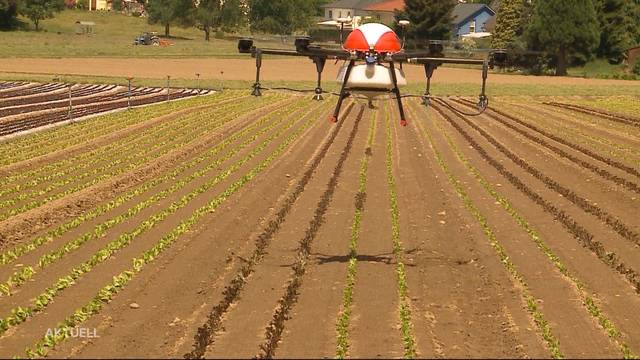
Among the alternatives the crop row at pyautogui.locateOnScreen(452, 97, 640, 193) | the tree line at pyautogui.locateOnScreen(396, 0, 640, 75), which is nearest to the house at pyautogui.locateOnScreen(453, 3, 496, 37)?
the tree line at pyautogui.locateOnScreen(396, 0, 640, 75)

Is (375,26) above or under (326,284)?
above

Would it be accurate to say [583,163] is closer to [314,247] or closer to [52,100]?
[314,247]

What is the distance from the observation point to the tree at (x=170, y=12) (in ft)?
451

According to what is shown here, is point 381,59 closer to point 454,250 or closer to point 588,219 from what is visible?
point 454,250

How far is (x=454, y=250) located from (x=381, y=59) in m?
4.21

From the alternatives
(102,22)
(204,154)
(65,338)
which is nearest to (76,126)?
(204,154)

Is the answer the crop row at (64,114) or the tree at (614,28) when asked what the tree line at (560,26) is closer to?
the tree at (614,28)

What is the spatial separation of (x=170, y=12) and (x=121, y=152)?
113805 millimetres

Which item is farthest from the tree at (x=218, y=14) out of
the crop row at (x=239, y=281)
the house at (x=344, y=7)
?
the crop row at (x=239, y=281)

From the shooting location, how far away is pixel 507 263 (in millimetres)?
15531

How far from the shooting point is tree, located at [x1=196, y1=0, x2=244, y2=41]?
13975cm

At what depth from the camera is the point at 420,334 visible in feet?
37.6

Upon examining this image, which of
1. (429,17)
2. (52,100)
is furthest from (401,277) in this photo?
(429,17)

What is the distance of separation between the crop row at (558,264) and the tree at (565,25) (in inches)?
2678
